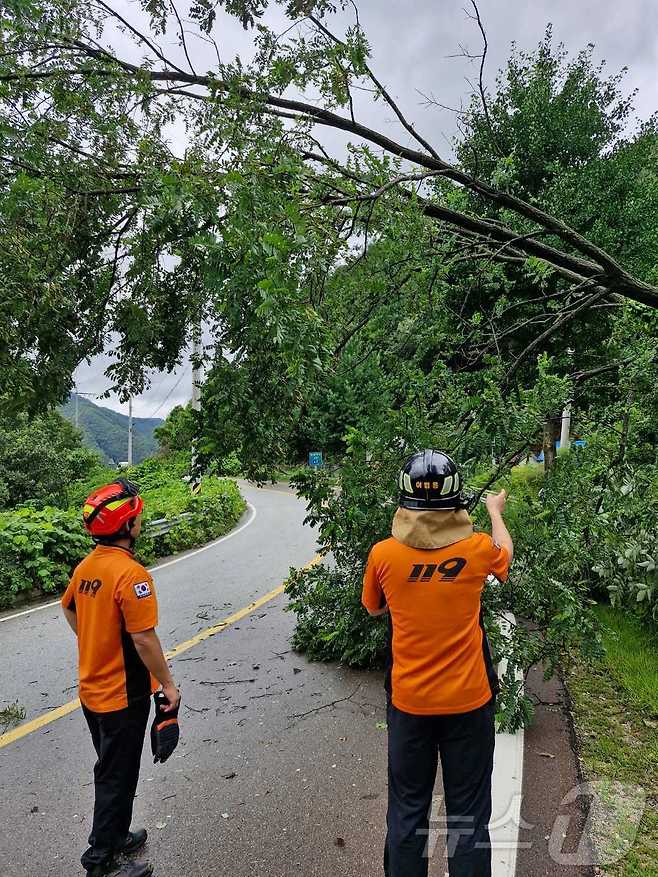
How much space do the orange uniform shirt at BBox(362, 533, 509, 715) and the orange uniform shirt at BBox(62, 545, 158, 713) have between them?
4.19ft

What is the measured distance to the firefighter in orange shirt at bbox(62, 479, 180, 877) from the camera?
2965mm

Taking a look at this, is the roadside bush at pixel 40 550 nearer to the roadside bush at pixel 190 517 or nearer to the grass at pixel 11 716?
the roadside bush at pixel 190 517

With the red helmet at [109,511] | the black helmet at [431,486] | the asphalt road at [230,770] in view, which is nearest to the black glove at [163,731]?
the asphalt road at [230,770]

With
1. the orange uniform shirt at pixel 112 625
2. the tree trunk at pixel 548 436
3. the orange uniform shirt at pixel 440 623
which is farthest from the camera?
the tree trunk at pixel 548 436

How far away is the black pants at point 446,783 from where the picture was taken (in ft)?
8.33

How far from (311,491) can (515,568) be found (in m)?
1.62

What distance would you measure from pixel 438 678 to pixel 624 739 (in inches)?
106

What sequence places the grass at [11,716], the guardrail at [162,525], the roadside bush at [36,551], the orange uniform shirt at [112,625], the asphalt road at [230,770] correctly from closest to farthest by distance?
the orange uniform shirt at [112,625] < the asphalt road at [230,770] < the grass at [11,716] < the roadside bush at [36,551] < the guardrail at [162,525]

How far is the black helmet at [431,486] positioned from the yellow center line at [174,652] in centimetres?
418

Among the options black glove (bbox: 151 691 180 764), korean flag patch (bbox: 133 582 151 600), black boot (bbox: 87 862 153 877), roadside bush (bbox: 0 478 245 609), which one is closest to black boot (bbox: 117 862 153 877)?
A: black boot (bbox: 87 862 153 877)

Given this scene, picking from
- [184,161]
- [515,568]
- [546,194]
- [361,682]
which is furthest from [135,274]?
[546,194]

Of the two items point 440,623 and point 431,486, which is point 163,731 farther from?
point 431,486

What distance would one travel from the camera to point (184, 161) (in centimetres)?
350

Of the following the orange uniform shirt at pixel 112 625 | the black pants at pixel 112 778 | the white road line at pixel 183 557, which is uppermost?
the orange uniform shirt at pixel 112 625
